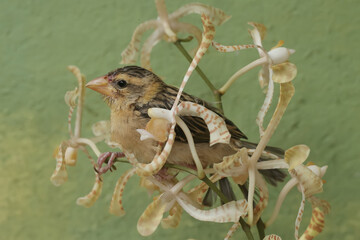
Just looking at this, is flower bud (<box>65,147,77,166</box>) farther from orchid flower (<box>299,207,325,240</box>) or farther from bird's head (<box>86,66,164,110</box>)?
orchid flower (<box>299,207,325,240</box>)

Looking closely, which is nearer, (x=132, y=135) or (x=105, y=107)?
(x=132, y=135)

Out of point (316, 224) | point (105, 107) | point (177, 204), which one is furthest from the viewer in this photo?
point (105, 107)

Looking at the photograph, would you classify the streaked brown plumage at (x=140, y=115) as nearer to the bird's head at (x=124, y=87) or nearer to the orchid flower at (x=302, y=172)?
the bird's head at (x=124, y=87)

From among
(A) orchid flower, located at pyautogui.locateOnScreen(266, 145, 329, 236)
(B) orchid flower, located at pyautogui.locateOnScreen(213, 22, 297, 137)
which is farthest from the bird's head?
(A) orchid flower, located at pyautogui.locateOnScreen(266, 145, 329, 236)

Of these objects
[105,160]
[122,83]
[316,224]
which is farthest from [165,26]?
[316,224]

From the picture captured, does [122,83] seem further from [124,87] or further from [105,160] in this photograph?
[105,160]

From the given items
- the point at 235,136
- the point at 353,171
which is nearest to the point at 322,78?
the point at 353,171

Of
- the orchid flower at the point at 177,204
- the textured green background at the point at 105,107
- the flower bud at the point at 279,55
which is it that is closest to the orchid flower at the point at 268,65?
the flower bud at the point at 279,55

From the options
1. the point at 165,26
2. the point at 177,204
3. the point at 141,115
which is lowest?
the point at 177,204
